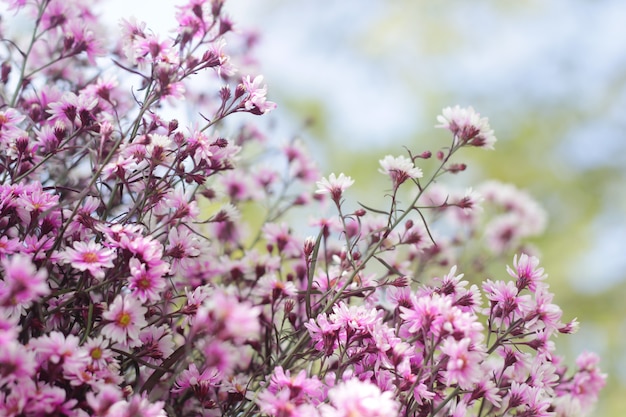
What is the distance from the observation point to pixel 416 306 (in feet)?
1.65

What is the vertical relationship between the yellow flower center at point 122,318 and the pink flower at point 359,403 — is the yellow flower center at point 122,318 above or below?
above

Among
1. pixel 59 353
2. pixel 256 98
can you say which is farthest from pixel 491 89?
pixel 59 353

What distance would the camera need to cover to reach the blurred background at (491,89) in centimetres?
288

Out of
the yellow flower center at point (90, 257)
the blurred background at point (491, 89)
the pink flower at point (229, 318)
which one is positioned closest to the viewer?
the pink flower at point (229, 318)

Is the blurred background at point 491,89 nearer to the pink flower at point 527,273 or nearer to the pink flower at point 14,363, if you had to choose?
the pink flower at point 527,273

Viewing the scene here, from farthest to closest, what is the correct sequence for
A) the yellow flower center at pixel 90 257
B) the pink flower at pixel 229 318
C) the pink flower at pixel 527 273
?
the pink flower at pixel 527 273 < the yellow flower center at pixel 90 257 < the pink flower at pixel 229 318

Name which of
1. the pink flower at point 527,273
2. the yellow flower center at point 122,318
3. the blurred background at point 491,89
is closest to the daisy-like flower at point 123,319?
the yellow flower center at point 122,318

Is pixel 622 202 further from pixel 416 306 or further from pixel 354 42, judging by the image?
pixel 416 306

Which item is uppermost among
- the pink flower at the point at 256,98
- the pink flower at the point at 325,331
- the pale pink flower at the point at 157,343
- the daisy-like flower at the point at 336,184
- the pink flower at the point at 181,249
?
the pink flower at the point at 256,98

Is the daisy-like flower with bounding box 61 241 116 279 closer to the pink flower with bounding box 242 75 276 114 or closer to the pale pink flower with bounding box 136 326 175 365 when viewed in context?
the pale pink flower with bounding box 136 326 175 365

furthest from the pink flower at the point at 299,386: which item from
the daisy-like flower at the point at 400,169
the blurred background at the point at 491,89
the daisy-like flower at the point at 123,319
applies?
the blurred background at the point at 491,89

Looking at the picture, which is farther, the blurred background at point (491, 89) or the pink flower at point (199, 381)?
the blurred background at point (491, 89)

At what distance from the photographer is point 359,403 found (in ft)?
1.32

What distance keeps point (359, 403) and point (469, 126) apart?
318 millimetres
